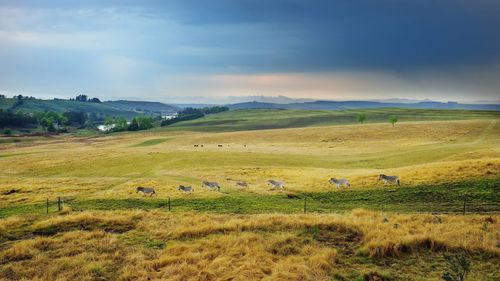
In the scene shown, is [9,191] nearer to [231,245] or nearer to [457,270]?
[231,245]

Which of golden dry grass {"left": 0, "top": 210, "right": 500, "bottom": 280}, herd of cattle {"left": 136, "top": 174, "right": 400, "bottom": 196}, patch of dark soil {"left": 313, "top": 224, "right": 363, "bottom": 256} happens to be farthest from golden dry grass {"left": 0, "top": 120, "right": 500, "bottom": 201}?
patch of dark soil {"left": 313, "top": 224, "right": 363, "bottom": 256}

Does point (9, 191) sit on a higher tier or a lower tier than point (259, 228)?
lower

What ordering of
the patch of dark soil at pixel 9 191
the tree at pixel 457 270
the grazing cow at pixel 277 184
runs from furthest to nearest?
the patch of dark soil at pixel 9 191
the grazing cow at pixel 277 184
the tree at pixel 457 270

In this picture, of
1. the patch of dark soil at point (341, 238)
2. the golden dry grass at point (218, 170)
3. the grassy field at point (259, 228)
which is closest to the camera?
the grassy field at point (259, 228)

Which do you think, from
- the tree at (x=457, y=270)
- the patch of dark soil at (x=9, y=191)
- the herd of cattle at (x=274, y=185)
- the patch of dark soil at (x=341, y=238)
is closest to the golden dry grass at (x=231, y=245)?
the patch of dark soil at (x=341, y=238)

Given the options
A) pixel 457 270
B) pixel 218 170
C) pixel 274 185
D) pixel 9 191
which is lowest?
pixel 9 191

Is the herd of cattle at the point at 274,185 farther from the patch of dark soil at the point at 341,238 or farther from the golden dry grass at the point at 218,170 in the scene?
the patch of dark soil at the point at 341,238

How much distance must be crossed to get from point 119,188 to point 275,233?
27246 mm

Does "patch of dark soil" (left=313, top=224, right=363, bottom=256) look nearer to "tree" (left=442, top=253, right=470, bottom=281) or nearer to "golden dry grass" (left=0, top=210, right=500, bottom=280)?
"golden dry grass" (left=0, top=210, right=500, bottom=280)

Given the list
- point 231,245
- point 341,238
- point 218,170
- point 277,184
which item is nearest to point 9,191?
point 218,170

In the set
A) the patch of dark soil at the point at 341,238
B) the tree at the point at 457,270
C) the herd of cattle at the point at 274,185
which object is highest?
the tree at the point at 457,270

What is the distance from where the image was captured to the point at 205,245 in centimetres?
1917

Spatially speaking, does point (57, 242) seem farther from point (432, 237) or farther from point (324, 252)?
point (432, 237)

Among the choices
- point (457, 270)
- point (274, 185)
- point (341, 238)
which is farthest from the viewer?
point (274, 185)
